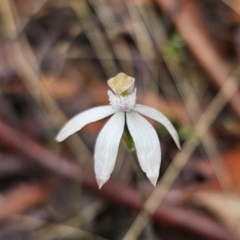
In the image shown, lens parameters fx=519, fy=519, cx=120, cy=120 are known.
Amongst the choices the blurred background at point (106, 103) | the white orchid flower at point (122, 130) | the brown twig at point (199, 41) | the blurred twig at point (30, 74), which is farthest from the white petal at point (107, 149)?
the brown twig at point (199, 41)

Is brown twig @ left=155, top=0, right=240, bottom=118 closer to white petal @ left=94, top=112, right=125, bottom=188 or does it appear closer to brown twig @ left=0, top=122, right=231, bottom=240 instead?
brown twig @ left=0, top=122, right=231, bottom=240

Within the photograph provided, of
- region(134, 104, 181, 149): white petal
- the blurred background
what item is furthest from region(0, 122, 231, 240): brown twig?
region(134, 104, 181, 149): white petal

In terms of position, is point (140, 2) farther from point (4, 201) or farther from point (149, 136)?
point (149, 136)

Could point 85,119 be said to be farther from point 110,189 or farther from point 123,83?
point 110,189

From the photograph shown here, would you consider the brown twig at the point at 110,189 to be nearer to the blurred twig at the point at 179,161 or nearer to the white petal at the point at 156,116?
the blurred twig at the point at 179,161

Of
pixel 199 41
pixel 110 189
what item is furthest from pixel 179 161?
pixel 199 41

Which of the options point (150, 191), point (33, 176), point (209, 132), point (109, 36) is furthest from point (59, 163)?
point (109, 36)
